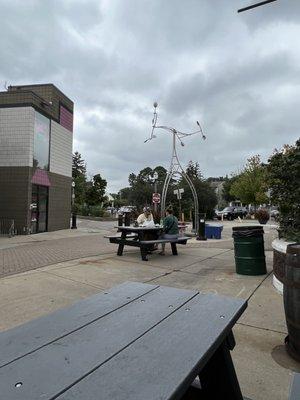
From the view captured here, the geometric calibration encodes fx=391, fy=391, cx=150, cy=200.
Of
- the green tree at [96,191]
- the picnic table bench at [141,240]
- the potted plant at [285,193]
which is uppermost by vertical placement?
the green tree at [96,191]

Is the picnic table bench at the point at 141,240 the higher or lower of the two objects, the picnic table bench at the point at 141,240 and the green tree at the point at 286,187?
the lower

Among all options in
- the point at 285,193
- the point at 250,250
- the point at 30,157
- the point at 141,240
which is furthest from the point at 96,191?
the point at 285,193

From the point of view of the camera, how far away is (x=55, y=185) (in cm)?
2256

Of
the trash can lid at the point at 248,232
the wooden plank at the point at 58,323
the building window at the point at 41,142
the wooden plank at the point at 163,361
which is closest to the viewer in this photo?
the wooden plank at the point at 163,361

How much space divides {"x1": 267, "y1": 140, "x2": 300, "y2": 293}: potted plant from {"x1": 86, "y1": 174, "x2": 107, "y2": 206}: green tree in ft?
140

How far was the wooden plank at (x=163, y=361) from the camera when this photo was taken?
1583 mm

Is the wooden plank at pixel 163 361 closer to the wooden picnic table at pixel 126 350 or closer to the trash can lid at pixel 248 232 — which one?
the wooden picnic table at pixel 126 350

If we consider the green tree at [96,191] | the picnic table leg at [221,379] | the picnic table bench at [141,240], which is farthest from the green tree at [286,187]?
the green tree at [96,191]

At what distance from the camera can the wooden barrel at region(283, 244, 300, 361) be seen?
388 centimetres

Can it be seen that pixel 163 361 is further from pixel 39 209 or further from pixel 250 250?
pixel 39 209

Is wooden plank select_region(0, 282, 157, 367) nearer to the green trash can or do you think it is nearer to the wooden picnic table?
the wooden picnic table

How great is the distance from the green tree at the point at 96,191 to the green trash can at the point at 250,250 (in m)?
42.2

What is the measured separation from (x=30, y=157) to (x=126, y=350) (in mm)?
18493

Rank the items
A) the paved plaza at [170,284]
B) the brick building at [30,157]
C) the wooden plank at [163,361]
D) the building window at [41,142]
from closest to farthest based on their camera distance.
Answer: the wooden plank at [163,361], the paved plaza at [170,284], the brick building at [30,157], the building window at [41,142]
